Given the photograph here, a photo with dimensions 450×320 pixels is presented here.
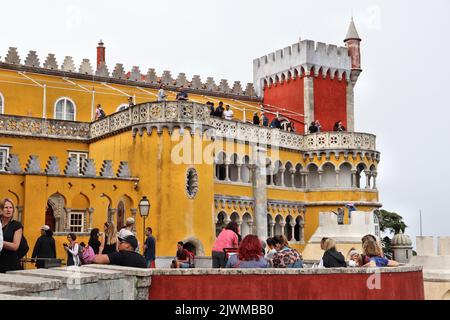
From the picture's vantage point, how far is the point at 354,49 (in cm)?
4394

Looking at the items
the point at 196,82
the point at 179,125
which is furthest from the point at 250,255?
the point at 196,82

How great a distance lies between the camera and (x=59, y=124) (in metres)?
33.8

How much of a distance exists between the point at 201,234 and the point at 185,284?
16.7m

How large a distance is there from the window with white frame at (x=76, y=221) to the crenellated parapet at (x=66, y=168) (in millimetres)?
2215

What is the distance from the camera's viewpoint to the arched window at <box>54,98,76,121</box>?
1415 inches

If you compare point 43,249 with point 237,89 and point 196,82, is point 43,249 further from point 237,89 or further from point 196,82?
point 237,89

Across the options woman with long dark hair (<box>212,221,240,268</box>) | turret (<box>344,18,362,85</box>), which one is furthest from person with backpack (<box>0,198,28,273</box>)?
turret (<box>344,18,362,85</box>)

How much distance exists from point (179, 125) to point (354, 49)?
20.4 meters

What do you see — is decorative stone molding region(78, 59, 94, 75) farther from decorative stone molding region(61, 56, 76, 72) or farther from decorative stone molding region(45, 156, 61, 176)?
decorative stone molding region(45, 156, 61, 176)

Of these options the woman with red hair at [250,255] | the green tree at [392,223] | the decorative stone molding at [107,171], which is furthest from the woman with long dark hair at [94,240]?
the green tree at [392,223]

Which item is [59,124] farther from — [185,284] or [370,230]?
[185,284]

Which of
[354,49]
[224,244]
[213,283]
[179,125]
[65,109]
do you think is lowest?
[213,283]
